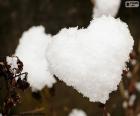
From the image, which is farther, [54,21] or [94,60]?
[54,21]

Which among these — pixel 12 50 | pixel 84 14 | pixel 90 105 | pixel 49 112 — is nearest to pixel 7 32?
pixel 12 50

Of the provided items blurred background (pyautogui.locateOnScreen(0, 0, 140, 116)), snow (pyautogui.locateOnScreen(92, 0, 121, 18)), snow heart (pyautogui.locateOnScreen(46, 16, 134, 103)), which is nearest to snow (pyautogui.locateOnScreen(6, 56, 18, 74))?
snow heart (pyautogui.locateOnScreen(46, 16, 134, 103))

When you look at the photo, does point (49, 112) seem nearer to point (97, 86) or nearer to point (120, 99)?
point (97, 86)

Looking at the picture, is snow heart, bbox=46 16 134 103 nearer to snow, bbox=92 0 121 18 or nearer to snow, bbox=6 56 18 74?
snow, bbox=6 56 18 74

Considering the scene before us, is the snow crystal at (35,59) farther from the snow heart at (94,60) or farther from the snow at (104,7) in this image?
the snow heart at (94,60)

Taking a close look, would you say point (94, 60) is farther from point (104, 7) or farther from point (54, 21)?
point (54, 21)

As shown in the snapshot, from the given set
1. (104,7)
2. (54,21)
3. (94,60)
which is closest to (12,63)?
(94,60)
